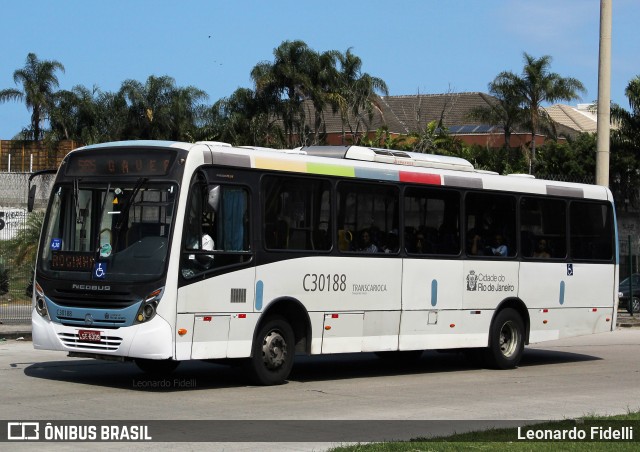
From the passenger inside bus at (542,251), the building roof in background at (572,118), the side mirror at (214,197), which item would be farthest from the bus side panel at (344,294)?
the building roof in background at (572,118)

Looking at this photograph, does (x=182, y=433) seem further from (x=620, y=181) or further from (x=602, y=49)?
(x=620, y=181)

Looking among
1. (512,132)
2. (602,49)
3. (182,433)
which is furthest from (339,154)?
(512,132)

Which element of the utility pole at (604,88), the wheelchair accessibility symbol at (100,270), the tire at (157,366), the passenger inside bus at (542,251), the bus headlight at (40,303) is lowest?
the tire at (157,366)

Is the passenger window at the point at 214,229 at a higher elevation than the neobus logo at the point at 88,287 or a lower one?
higher

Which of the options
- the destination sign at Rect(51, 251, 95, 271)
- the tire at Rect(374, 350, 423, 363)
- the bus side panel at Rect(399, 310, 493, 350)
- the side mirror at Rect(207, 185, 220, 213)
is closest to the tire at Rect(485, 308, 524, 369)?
the bus side panel at Rect(399, 310, 493, 350)

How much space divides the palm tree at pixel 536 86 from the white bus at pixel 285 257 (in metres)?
50.8

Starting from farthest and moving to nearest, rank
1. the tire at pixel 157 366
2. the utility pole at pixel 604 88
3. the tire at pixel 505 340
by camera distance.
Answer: the utility pole at pixel 604 88, the tire at pixel 505 340, the tire at pixel 157 366

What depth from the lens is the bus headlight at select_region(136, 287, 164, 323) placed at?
1318cm

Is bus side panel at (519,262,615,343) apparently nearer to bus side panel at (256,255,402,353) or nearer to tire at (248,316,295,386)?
bus side panel at (256,255,402,353)

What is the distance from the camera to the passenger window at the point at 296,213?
14.7 meters

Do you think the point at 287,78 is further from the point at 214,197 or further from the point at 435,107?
the point at 214,197

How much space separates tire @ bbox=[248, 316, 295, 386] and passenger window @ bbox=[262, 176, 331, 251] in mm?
1073

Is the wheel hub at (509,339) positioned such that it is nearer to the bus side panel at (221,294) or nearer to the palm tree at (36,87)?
the bus side panel at (221,294)

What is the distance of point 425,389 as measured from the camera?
15016 mm
